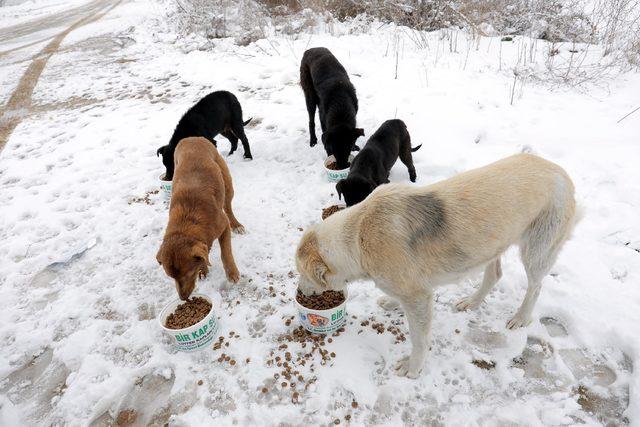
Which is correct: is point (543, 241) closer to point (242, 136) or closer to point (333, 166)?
point (333, 166)

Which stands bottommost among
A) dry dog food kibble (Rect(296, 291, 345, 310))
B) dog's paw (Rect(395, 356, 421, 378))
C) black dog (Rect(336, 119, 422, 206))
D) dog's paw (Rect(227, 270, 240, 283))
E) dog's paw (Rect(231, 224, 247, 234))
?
dog's paw (Rect(395, 356, 421, 378))

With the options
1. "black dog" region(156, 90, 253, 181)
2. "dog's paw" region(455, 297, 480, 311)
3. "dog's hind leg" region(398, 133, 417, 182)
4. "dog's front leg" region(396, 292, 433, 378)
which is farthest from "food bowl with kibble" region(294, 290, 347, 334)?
"black dog" region(156, 90, 253, 181)

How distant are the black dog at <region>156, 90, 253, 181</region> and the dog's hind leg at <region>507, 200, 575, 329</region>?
466 cm

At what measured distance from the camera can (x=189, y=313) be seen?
11.1 ft

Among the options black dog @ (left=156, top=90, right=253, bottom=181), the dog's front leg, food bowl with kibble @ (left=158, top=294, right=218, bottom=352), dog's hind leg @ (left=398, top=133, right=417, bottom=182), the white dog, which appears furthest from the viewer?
black dog @ (left=156, top=90, right=253, bottom=181)

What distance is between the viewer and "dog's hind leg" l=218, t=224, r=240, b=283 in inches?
152

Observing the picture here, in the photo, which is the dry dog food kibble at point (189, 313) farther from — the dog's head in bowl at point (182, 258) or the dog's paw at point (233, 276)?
the dog's paw at point (233, 276)

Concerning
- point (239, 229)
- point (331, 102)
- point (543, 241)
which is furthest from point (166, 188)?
point (543, 241)

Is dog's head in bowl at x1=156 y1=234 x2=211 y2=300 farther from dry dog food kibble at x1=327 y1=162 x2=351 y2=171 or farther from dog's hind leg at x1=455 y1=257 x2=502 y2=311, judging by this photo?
dry dog food kibble at x1=327 y1=162 x2=351 y2=171

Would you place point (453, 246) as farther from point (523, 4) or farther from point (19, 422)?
point (523, 4)

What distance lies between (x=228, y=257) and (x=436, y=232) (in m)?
2.35

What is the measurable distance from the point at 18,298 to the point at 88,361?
1.58 metres

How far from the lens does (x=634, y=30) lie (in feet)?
25.4

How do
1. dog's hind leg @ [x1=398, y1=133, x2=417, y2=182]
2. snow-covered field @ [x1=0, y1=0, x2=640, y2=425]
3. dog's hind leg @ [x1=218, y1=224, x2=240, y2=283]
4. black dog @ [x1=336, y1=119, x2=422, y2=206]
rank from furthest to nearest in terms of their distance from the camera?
dog's hind leg @ [x1=398, y1=133, x2=417, y2=182] → black dog @ [x1=336, y1=119, x2=422, y2=206] → dog's hind leg @ [x1=218, y1=224, x2=240, y2=283] → snow-covered field @ [x1=0, y1=0, x2=640, y2=425]
